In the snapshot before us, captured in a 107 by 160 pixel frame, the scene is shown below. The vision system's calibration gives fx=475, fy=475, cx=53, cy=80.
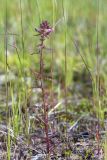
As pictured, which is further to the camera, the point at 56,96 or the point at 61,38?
the point at 61,38

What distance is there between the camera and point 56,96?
345 centimetres

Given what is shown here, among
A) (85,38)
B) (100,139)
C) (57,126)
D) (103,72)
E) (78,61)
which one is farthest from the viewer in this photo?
(85,38)

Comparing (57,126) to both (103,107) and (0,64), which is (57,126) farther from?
(0,64)

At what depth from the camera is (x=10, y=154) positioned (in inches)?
96.0

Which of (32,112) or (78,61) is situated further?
(78,61)

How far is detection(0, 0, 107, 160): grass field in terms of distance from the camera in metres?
2.43

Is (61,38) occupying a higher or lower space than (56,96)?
higher

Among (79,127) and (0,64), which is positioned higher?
(0,64)

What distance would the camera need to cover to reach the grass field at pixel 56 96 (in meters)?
2.43

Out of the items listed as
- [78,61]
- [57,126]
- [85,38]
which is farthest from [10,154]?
[85,38]

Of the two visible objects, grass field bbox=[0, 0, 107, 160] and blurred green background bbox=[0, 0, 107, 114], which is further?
blurred green background bbox=[0, 0, 107, 114]

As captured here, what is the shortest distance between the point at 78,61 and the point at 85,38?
0.44 metres

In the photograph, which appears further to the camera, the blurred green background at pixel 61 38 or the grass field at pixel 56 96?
the blurred green background at pixel 61 38

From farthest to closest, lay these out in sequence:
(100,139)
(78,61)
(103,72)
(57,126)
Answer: (78,61) < (103,72) < (57,126) < (100,139)
